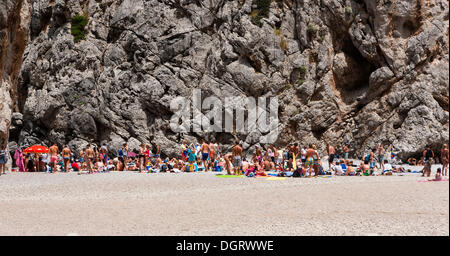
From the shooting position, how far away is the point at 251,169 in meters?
16.5

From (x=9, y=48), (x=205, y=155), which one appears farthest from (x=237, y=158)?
(x=9, y=48)

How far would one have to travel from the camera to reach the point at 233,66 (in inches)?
1232

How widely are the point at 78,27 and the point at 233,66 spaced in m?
14.7

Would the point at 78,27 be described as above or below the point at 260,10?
below

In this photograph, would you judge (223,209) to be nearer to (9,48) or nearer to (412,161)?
(9,48)

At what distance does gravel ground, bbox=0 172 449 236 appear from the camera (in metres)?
6.69

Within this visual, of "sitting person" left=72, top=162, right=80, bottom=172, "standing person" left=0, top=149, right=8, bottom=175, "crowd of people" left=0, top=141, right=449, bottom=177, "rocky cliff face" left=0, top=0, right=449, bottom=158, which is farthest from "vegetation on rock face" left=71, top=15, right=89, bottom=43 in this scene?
"standing person" left=0, top=149, right=8, bottom=175

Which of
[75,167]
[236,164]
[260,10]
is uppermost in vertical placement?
[260,10]

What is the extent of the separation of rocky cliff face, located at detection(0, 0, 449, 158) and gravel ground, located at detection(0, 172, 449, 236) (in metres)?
18.4

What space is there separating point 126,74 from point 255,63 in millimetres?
11111

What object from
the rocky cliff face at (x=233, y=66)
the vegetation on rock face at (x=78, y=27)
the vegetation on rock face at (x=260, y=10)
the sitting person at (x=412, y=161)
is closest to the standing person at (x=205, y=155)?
the rocky cliff face at (x=233, y=66)

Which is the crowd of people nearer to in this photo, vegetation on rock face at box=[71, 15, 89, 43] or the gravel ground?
the gravel ground

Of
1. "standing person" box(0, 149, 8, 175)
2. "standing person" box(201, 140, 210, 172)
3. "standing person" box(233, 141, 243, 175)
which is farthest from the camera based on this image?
"standing person" box(201, 140, 210, 172)

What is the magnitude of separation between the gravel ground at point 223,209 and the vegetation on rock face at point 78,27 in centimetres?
2352
